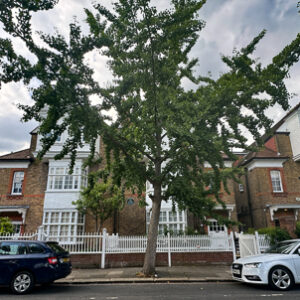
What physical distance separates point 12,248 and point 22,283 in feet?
3.85

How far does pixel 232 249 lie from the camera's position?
42.2ft

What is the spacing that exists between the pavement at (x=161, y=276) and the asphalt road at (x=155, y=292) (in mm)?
503

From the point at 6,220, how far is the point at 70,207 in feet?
12.5

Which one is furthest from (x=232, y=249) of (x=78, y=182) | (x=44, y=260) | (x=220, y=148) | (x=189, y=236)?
(x=78, y=182)

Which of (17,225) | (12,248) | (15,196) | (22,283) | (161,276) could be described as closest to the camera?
(22,283)

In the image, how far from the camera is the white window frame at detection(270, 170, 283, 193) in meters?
18.8

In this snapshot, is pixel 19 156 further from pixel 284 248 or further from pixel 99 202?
pixel 284 248

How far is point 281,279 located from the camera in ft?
23.8

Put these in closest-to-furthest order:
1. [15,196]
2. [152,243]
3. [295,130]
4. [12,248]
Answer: [12,248], [152,243], [15,196], [295,130]

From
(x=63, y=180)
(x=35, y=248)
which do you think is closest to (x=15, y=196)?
(x=63, y=180)

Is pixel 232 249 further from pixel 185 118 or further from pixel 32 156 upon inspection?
pixel 32 156

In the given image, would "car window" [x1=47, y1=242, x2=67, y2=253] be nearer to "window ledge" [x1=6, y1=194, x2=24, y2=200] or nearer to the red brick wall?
the red brick wall

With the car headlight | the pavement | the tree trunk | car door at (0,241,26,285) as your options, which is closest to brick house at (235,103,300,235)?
the pavement

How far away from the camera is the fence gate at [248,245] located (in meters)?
12.6
